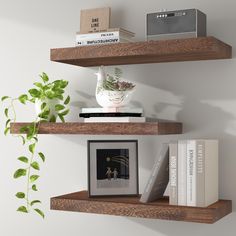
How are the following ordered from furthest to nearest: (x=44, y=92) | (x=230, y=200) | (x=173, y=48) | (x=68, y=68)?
(x=68, y=68)
(x=44, y=92)
(x=230, y=200)
(x=173, y=48)

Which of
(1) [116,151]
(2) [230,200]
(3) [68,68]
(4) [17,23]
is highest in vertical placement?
(4) [17,23]

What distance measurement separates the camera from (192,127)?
1995mm

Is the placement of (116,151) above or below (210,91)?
below

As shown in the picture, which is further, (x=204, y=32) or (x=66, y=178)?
(x=66, y=178)

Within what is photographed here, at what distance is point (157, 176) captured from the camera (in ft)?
6.08

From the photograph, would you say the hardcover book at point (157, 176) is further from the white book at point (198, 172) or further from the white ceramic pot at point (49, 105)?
the white ceramic pot at point (49, 105)

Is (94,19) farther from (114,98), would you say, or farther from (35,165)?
(35,165)

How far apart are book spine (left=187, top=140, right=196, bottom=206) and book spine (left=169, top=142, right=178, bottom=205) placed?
0.05 metres

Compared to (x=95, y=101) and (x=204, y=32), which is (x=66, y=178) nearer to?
(x=95, y=101)

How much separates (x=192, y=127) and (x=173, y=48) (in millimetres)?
353

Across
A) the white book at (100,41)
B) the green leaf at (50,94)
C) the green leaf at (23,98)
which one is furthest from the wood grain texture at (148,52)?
the green leaf at (23,98)

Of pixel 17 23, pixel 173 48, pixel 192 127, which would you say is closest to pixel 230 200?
pixel 192 127

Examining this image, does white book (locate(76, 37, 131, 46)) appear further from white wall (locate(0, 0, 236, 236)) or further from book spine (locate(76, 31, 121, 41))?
white wall (locate(0, 0, 236, 236))

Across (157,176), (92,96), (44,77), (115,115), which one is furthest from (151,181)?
(44,77)
